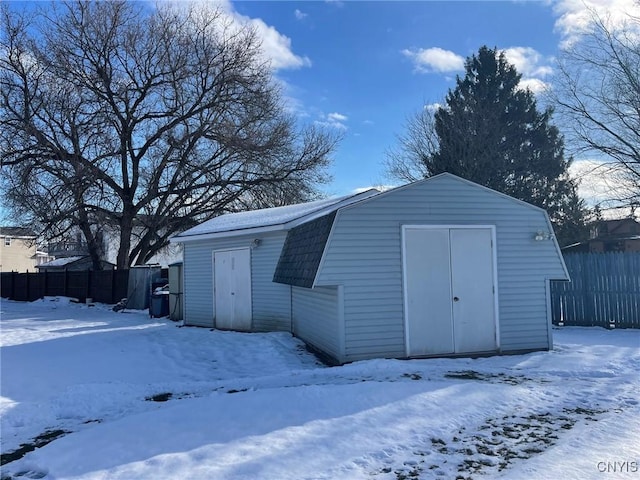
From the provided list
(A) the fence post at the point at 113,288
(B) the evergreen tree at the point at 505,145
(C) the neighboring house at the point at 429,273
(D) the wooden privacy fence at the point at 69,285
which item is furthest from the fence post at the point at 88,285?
(B) the evergreen tree at the point at 505,145

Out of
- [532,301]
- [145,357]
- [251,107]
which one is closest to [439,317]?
[532,301]

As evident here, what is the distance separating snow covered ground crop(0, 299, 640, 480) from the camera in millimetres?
3957

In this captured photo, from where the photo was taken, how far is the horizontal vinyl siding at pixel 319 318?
8078 millimetres

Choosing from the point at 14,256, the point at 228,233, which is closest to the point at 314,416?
the point at 228,233

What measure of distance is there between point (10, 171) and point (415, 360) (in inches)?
833

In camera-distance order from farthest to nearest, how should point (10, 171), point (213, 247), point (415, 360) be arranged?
point (10, 171)
point (213, 247)
point (415, 360)

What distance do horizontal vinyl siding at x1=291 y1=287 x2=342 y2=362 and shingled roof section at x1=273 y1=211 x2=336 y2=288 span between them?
Result: 512 millimetres

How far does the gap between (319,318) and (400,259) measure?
194cm

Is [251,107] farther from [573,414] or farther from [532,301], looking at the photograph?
[573,414]

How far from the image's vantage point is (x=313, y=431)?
4.59 metres

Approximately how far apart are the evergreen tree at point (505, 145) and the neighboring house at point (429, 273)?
14.8 metres

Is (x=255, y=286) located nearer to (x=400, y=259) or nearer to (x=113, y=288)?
(x=400, y=259)

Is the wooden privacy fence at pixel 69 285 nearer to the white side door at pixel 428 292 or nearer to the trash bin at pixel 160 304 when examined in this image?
the trash bin at pixel 160 304

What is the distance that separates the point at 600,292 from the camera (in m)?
11.9
